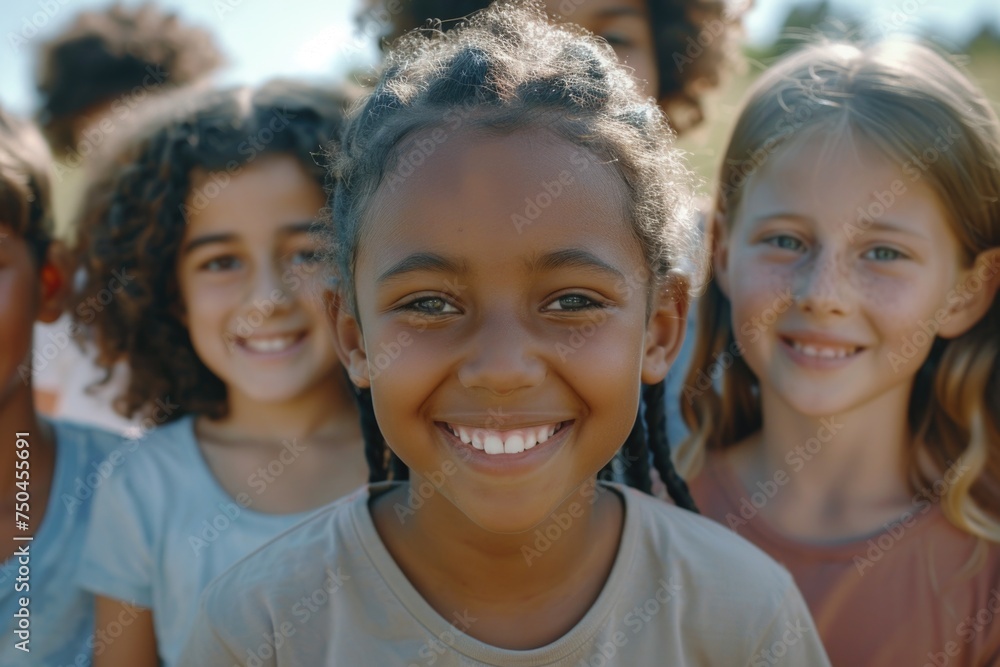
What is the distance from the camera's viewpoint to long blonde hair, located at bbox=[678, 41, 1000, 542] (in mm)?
2535

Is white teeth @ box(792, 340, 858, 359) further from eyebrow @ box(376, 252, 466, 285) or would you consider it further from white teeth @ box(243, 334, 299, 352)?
white teeth @ box(243, 334, 299, 352)

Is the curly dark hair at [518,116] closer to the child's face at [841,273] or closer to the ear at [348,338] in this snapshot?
the ear at [348,338]

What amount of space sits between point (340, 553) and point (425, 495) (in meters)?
0.22

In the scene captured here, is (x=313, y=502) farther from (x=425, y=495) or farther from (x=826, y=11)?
(x=826, y=11)

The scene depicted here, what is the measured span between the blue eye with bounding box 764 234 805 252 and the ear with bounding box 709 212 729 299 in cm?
19

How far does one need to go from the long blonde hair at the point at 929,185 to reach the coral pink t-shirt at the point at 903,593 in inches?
3.8

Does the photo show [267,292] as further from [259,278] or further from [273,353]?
[273,353]

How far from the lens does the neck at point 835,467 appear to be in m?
2.66

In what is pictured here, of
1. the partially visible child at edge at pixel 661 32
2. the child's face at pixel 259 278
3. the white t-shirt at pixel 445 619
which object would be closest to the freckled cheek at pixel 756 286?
the partially visible child at edge at pixel 661 32

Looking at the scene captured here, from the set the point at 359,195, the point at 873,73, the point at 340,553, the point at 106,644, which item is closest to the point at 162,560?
the point at 106,644

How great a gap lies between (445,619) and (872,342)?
4.65ft

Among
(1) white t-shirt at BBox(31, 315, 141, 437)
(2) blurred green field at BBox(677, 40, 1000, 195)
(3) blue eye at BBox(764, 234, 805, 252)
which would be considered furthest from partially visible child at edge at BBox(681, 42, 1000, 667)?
(1) white t-shirt at BBox(31, 315, 141, 437)

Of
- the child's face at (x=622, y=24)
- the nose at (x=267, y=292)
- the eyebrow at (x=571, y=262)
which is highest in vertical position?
the child's face at (x=622, y=24)

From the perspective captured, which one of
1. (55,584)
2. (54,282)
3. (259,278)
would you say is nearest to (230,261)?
(259,278)
